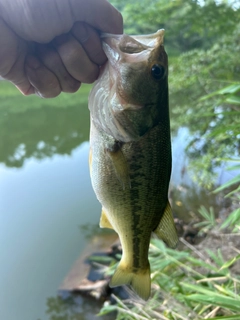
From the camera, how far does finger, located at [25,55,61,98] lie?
140 centimetres

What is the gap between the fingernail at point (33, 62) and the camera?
1.39 meters

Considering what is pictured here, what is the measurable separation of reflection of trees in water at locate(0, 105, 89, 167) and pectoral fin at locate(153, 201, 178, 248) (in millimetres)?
6727

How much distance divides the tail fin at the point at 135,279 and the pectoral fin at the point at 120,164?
0.50 metres

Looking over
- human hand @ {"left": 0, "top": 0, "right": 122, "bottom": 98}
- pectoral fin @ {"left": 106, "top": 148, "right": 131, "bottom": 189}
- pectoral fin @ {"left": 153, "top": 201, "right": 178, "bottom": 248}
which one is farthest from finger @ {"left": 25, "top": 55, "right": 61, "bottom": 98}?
pectoral fin @ {"left": 153, "top": 201, "right": 178, "bottom": 248}

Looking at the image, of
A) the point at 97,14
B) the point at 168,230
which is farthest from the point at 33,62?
the point at 168,230

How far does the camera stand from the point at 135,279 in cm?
157

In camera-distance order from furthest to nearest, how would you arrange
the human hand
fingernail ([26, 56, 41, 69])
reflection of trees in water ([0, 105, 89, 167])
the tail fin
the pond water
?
reflection of trees in water ([0, 105, 89, 167]) < the pond water < the tail fin < fingernail ([26, 56, 41, 69]) < the human hand

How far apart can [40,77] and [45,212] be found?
479cm

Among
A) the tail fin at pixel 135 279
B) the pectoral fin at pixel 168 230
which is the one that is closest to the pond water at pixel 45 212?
the tail fin at pixel 135 279

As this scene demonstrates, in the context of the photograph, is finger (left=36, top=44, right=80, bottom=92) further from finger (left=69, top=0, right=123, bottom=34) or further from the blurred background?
the blurred background

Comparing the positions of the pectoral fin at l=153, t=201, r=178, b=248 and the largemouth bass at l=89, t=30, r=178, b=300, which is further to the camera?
the pectoral fin at l=153, t=201, r=178, b=248

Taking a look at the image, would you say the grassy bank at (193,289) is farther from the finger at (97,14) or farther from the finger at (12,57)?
the finger at (12,57)

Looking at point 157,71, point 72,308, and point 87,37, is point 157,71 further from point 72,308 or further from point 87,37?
point 72,308

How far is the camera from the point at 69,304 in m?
4.22
